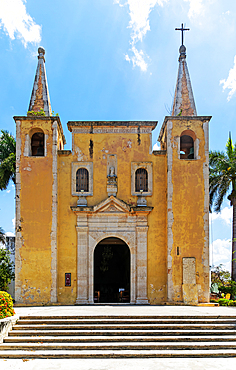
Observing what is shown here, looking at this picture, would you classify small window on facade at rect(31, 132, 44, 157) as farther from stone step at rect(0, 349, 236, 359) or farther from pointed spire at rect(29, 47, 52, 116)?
stone step at rect(0, 349, 236, 359)

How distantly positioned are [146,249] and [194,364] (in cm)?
752

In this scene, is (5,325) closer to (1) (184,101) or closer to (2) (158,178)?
(2) (158,178)

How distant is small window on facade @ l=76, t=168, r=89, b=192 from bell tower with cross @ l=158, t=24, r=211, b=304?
155 inches

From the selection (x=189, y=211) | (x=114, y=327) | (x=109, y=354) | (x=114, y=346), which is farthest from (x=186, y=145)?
(x=109, y=354)

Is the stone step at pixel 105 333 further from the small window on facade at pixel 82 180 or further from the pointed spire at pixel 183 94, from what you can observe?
the pointed spire at pixel 183 94

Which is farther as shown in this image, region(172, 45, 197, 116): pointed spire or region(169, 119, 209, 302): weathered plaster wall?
region(172, 45, 197, 116): pointed spire

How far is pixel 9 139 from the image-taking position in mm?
20469

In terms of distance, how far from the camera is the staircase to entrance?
27.5 feet

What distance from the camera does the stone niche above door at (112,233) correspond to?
48.9 feet

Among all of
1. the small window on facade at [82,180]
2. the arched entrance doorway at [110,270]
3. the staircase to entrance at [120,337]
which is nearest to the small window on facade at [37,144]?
the small window on facade at [82,180]

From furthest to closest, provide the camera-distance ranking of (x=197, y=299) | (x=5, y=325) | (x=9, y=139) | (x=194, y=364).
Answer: (x=9, y=139) → (x=197, y=299) → (x=5, y=325) → (x=194, y=364)

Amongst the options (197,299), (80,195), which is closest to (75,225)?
(80,195)

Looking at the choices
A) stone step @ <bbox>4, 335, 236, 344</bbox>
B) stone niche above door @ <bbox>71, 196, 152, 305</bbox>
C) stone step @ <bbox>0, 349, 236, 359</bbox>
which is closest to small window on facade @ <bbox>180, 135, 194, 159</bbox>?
stone niche above door @ <bbox>71, 196, 152, 305</bbox>

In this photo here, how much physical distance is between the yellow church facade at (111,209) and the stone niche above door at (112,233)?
0.05 m
